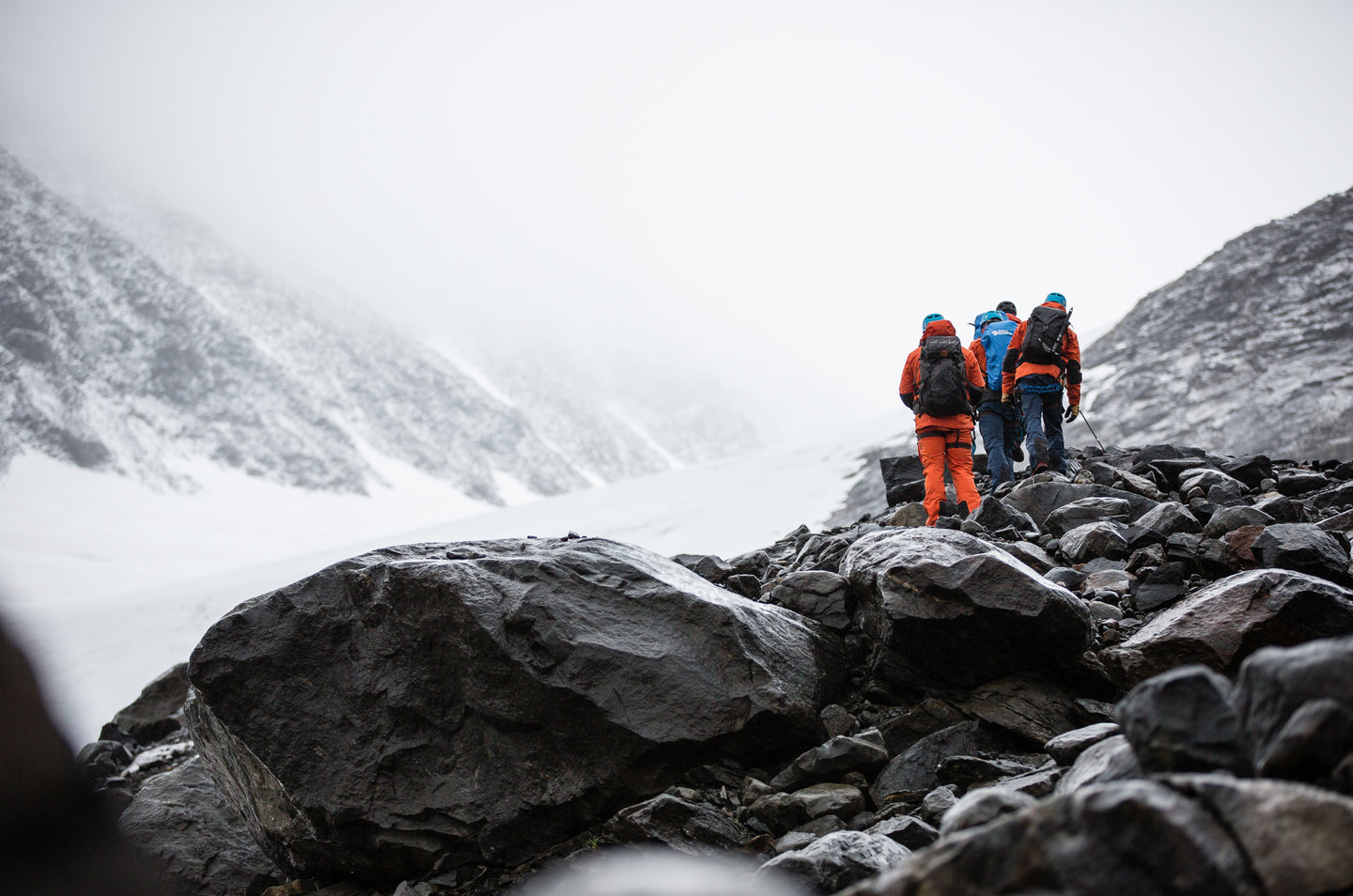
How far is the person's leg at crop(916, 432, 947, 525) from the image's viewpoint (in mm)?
8961

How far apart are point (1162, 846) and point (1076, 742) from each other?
190cm

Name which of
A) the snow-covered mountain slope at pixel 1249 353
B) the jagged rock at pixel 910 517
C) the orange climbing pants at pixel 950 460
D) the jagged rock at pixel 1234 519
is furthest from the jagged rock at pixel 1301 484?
the snow-covered mountain slope at pixel 1249 353

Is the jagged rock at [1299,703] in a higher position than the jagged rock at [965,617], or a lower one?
higher

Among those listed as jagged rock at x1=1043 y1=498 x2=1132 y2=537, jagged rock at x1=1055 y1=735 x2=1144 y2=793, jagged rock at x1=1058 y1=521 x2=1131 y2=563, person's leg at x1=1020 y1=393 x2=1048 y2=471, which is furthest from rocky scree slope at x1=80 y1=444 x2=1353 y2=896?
person's leg at x1=1020 y1=393 x2=1048 y2=471

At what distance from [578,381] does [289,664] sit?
6213 inches

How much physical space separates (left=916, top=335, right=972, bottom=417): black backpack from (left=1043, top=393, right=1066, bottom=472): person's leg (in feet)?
7.60

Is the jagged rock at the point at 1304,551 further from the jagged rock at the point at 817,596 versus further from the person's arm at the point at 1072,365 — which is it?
the person's arm at the point at 1072,365

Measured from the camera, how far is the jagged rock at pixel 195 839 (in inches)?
203

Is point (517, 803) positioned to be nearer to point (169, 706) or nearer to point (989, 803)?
point (989, 803)

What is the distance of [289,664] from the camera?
4.77m

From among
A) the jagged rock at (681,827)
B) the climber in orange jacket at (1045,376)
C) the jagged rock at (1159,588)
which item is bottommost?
the jagged rock at (681,827)

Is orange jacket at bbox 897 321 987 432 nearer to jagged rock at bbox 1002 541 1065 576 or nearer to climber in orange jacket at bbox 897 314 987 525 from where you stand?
climber in orange jacket at bbox 897 314 987 525

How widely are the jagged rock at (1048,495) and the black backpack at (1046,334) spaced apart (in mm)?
2048

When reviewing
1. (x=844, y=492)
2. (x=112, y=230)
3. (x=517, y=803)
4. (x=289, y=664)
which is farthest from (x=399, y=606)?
(x=112, y=230)
